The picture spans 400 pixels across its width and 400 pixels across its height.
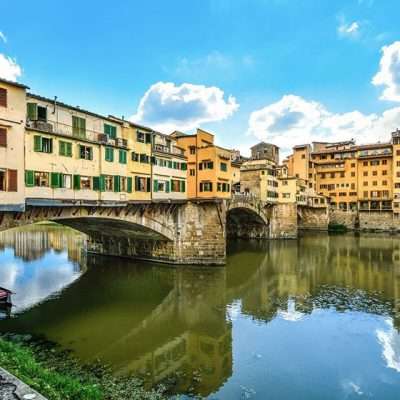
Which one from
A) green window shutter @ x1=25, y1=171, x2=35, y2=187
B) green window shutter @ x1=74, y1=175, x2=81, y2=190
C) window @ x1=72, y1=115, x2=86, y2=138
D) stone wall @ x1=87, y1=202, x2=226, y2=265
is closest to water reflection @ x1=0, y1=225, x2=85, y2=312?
green window shutter @ x1=25, y1=171, x2=35, y2=187

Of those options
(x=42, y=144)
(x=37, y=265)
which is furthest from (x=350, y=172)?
(x=42, y=144)

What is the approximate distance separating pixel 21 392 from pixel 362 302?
22.6 m

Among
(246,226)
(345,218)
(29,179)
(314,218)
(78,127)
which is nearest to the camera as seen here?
(29,179)

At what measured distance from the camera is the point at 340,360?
1484 centimetres

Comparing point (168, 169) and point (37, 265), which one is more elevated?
point (168, 169)

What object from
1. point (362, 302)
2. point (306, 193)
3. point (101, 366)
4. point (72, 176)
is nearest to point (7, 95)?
point (72, 176)

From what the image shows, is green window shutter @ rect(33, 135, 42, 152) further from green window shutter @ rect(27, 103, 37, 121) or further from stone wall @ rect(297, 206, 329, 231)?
stone wall @ rect(297, 206, 329, 231)

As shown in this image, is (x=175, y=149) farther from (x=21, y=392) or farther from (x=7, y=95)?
(x=21, y=392)

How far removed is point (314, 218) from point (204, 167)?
51621mm

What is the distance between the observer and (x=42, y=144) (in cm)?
2066

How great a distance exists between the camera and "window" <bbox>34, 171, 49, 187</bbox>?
800 inches

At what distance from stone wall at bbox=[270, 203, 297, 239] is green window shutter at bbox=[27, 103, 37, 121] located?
46326 mm

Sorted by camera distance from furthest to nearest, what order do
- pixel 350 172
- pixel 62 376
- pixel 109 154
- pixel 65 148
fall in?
pixel 350 172 → pixel 109 154 → pixel 65 148 → pixel 62 376

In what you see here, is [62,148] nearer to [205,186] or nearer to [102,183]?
[102,183]
